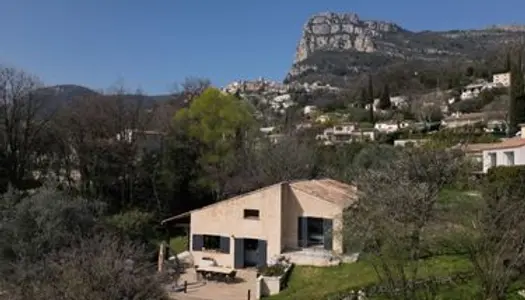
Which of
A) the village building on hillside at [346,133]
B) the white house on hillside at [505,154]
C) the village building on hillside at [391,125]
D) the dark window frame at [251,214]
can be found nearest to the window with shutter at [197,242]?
the dark window frame at [251,214]

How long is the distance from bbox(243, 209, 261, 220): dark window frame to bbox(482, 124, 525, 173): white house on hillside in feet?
60.1

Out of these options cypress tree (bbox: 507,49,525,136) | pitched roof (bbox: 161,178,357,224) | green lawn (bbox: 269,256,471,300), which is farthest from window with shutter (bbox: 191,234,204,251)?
cypress tree (bbox: 507,49,525,136)

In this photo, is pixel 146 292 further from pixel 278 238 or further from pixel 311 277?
pixel 278 238

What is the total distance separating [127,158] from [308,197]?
18.0 meters

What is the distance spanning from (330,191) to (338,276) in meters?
7.64

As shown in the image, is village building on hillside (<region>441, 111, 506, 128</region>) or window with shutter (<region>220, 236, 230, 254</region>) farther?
village building on hillside (<region>441, 111, 506, 128</region>)

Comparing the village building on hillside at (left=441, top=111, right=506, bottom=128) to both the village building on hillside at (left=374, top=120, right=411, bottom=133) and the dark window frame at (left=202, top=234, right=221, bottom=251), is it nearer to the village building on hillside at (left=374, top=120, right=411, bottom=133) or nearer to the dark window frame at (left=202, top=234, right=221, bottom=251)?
the village building on hillside at (left=374, top=120, right=411, bottom=133)

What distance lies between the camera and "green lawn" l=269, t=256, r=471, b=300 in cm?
1832

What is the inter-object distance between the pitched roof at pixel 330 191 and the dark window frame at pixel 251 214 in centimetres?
234

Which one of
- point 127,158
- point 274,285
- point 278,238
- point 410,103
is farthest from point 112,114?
point 410,103

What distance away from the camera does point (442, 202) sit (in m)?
19.2

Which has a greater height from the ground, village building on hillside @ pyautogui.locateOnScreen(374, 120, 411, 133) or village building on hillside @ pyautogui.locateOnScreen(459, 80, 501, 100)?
village building on hillside @ pyautogui.locateOnScreen(459, 80, 501, 100)

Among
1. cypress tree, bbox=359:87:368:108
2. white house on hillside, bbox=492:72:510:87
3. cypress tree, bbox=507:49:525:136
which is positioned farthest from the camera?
cypress tree, bbox=359:87:368:108

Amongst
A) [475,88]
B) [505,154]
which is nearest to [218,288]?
[505,154]
